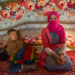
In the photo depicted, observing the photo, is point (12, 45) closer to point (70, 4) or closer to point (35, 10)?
point (35, 10)

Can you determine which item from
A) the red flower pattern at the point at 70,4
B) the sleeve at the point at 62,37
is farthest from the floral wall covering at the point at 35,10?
the sleeve at the point at 62,37

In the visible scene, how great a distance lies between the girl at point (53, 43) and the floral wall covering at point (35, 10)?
0.27 meters

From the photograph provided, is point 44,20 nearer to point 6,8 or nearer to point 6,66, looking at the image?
point 6,8

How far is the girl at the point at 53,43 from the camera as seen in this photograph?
3.47ft

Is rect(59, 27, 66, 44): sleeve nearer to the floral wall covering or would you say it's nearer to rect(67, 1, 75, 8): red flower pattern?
the floral wall covering

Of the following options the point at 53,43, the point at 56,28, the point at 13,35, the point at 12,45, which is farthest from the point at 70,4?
the point at 12,45

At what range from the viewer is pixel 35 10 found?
4.75 ft

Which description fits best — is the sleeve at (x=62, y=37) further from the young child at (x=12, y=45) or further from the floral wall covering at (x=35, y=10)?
the young child at (x=12, y=45)

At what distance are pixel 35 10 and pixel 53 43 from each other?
2.08ft

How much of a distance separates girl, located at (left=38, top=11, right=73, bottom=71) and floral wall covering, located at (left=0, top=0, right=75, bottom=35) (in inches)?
10.8

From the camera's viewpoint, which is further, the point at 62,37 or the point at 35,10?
the point at 35,10

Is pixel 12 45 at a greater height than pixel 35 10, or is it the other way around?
pixel 35 10

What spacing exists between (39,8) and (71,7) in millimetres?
531

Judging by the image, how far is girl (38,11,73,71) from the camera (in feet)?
3.47
